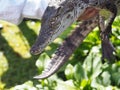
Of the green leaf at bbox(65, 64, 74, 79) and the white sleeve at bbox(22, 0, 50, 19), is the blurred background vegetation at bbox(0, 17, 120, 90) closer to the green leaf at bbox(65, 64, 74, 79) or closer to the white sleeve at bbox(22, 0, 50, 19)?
the green leaf at bbox(65, 64, 74, 79)

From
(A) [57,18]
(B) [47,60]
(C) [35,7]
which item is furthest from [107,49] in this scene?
(A) [57,18]

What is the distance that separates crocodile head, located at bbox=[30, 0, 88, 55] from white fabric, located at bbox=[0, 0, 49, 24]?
605 millimetres

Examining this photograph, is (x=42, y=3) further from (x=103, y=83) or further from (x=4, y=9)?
(x=103, y=83)

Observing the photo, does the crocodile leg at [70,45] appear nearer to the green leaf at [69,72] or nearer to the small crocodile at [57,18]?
the small crocodile at [57,18]

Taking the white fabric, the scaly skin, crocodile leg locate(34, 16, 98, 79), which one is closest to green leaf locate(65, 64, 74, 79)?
the white fabric

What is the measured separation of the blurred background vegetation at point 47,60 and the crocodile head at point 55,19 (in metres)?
0.83

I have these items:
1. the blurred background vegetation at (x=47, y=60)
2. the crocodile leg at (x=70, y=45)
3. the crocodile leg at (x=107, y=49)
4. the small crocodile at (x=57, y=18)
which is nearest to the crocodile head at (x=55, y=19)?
the small crocodile at (x=57, y=18)

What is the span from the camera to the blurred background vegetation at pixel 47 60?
8.41 feet

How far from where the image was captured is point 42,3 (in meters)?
2.39

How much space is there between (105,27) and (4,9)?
0.69 meters

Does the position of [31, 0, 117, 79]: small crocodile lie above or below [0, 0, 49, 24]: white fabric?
above

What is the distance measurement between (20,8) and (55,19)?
77 centimetres

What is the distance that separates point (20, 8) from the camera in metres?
2.40

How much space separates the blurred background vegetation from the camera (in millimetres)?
2562
